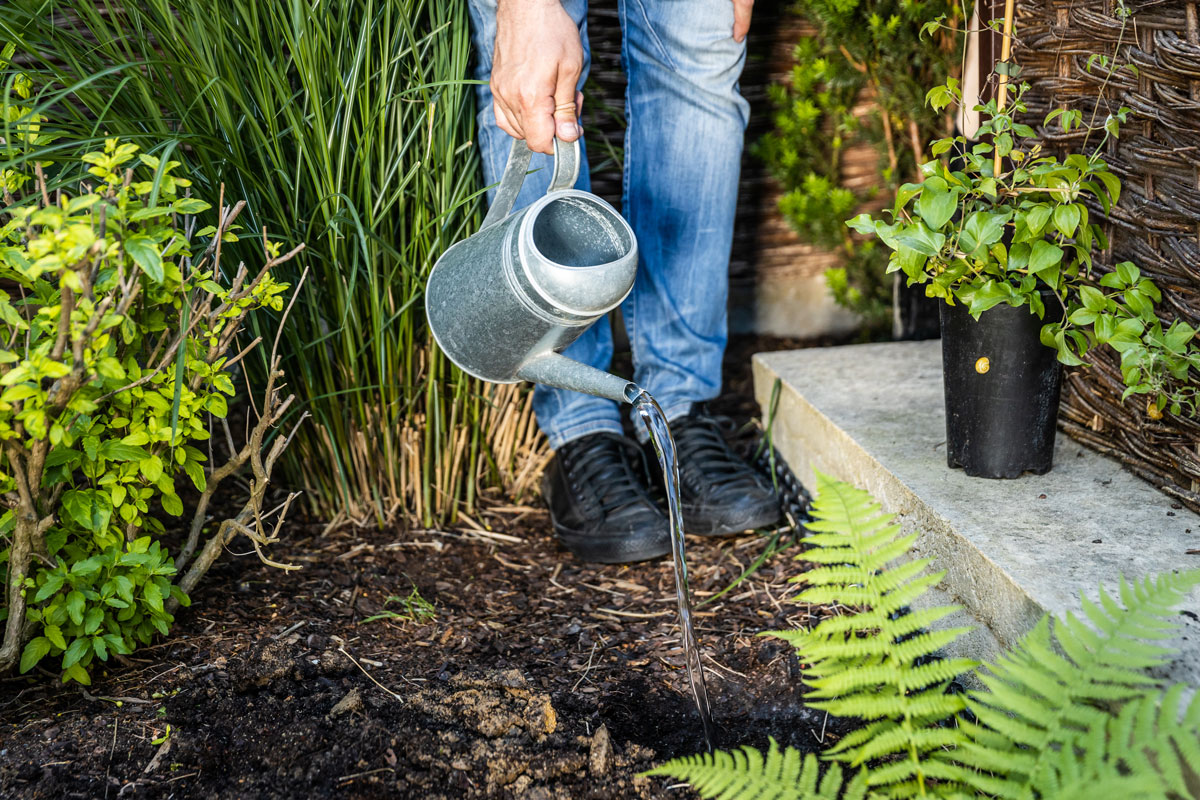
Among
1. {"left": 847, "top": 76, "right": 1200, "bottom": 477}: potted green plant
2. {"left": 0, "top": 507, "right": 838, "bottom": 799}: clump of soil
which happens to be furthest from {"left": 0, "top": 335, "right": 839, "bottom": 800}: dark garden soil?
{"left": 847, "top": 76, "right": 1200, "bottom": 477}: potted green plant

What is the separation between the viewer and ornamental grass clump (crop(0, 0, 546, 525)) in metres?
1.38

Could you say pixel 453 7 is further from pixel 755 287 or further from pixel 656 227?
pixel 755 287

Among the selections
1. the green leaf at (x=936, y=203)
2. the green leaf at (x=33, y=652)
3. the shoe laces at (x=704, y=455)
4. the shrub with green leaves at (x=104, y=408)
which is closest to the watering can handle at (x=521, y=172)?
the shrub with green leaves at (x=104, y=408)

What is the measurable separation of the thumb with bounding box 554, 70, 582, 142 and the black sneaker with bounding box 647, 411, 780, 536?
2.34 ft

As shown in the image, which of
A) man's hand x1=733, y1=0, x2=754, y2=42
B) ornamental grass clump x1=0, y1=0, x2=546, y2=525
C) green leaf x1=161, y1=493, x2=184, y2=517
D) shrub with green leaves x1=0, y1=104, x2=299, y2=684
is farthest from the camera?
man's hand x1=733, y1=0, x2=754, y2=42

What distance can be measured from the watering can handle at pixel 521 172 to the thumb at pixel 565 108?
0.01 metres

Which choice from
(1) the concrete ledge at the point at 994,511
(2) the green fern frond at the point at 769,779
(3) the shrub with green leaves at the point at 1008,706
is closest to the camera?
(3) the shrub with green leaves at the point at 1008,706

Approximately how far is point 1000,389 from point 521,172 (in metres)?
0.71

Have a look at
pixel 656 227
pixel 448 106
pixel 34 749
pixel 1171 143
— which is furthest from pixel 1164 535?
pixel 34 749

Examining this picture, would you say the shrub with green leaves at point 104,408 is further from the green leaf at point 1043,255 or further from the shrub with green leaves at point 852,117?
the shrub with green leaves at point 852,117

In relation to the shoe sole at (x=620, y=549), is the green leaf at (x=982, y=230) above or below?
above

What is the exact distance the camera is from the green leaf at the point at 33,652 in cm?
112

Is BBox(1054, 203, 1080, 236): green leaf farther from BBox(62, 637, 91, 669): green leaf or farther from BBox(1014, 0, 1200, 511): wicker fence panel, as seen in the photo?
BBox(62, 637, 91, 669): green leaf

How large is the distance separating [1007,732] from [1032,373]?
0.60m
